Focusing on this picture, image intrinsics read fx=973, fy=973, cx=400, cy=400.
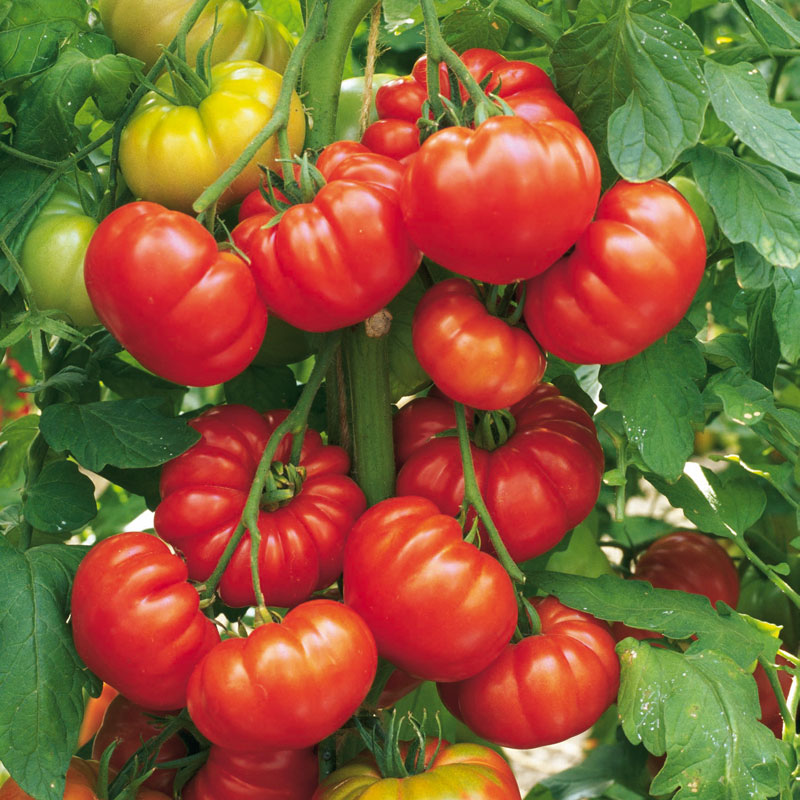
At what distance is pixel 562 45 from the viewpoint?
0.71 metres

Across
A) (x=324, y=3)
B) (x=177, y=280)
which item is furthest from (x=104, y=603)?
(x=324, y=3)

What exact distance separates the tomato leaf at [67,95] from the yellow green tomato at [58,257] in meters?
0.05

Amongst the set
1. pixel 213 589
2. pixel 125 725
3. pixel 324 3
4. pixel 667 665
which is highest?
pixel 324 3

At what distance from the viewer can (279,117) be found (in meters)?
0.66

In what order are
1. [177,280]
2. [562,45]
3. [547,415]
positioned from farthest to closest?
[547,415], [562,45], [177,280]

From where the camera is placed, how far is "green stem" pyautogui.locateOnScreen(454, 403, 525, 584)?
2.31 feet

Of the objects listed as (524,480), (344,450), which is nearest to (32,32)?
(344,450)

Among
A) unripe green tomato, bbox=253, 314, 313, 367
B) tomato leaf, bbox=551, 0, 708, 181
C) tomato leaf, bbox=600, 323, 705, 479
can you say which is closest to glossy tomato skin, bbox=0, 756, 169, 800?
unripe green tomato, bbox=253, 314, 313, 367

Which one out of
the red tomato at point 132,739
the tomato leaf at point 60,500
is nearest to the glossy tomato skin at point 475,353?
the tomato leaf at point 60,500

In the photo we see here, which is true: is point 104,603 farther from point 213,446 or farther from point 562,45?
point 562,45

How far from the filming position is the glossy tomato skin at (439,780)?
0.68 meters

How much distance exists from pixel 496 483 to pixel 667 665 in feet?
0.60

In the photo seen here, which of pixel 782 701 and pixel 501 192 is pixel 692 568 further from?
pixel 501 192

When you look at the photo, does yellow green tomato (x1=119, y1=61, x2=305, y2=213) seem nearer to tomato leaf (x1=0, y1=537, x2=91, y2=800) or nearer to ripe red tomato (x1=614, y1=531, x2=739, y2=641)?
tomato leaf (x1=0, y1=537, x2=91, y2=800)
